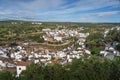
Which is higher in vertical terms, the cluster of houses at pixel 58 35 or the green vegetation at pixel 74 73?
the green vegetation at pixel 74 73

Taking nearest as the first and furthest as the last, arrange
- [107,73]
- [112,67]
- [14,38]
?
[107,73] < [112,67] < [14,38]

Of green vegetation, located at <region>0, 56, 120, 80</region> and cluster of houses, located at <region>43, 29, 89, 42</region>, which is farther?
cluster of houses, located at <region>43, 29, 89, 42</region>

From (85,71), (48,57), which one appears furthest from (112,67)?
(48,57)

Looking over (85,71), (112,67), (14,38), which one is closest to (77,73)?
(85,71)

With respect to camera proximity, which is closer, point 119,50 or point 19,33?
point 119,50

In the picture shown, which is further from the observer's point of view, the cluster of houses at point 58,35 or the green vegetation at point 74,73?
the cluster of houses at point 58,35

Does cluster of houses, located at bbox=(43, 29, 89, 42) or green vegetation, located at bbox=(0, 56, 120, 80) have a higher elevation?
green vegetation, located at bbox=(0, 56, 120, 80)

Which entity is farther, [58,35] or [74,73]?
[58,35]

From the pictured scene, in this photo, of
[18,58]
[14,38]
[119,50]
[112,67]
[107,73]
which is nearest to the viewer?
[107,73]

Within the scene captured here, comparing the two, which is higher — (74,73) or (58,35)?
(74,73)

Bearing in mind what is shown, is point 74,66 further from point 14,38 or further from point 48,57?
point 14,38
